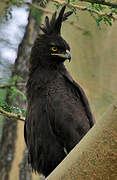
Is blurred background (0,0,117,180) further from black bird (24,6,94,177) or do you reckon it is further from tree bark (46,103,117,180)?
tree bark (46,103,117,180)

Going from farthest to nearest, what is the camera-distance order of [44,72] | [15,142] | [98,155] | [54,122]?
[15,142] < [44,72] < [54,122] < [98,155]

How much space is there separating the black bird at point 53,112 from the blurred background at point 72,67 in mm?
3546

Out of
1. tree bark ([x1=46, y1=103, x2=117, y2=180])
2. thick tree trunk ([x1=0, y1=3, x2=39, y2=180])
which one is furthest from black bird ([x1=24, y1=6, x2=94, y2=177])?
thick tree trunk ([x1=0, y1=3, x2=39, y2=180])

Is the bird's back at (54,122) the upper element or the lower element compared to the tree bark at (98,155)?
lower

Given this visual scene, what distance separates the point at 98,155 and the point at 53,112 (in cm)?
230

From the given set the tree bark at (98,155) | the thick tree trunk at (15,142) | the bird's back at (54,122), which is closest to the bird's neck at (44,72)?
the bird's back at (54,122)

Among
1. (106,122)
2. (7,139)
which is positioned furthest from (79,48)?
(106,122)

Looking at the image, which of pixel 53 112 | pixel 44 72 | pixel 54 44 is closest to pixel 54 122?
pixel 53 112

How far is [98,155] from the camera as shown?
2.95m

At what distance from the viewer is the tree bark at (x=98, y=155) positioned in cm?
291

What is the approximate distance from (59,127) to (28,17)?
19.4ft

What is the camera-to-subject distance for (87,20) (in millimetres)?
10719

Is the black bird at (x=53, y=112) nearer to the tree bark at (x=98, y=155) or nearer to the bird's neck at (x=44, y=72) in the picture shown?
the bird's neck at (x=44, y=72)

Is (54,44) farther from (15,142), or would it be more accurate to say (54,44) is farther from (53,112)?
(15,142)
